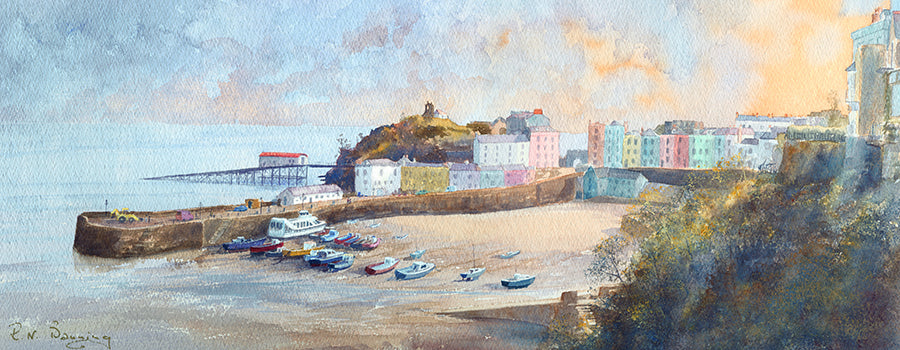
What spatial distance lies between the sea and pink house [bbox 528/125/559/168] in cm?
201

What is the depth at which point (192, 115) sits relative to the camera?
525cm

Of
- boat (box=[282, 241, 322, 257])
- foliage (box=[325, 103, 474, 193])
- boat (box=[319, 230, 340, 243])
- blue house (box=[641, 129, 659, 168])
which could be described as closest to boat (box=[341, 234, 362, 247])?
boat (box=[319, 230, 340, 243])

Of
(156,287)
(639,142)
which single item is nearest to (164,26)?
(156,287)

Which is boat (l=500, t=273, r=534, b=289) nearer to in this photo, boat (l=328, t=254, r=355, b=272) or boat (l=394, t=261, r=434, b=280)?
boat (l=394, t=261, r=434, b=280)

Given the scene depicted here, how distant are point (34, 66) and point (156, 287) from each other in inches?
87.4

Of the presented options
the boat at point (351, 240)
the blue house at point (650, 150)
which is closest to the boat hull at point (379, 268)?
the boat at point (351, 240)

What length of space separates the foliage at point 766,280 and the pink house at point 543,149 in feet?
7.55

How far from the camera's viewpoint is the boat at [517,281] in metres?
5.13

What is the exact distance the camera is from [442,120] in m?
6.19

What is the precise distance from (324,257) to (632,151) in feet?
11.6

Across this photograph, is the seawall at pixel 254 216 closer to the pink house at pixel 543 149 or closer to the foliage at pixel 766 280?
the pink house at pixel 543 149

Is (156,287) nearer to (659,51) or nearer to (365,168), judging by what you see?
(365,168)

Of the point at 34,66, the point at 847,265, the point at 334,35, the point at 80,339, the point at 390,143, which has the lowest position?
the point at 80,339

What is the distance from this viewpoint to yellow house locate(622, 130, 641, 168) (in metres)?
6.10
